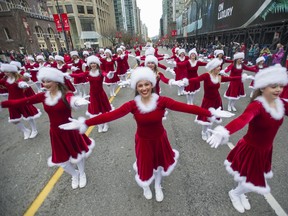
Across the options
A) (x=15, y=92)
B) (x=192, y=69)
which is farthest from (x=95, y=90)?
(x=192, y=69)

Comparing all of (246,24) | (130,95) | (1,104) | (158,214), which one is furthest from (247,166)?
(246,24)

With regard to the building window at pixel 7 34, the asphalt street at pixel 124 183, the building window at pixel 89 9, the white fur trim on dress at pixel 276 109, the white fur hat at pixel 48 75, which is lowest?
the asphalt street at pixel 124 183

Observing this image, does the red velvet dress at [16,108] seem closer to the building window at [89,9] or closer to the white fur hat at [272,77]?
the white fur hat at [272,77]

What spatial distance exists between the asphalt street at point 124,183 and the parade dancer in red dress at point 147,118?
0.70 m

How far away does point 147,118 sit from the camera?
243cm

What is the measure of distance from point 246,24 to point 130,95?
1503cm

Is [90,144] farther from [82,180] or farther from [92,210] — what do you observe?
[92,210]

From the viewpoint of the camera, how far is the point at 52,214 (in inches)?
114

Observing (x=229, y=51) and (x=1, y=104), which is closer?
(x=1, y=104)

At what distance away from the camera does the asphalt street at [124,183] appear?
2900mm

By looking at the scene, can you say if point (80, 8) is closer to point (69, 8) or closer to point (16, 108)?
point (69, 8)

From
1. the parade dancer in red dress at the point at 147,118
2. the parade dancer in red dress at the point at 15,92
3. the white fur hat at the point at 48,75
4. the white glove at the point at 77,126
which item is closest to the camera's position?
the white glove at the point at 77,126

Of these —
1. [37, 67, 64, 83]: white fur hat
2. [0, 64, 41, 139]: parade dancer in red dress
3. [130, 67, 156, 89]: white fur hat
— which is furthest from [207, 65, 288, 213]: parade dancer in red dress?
[0, 64, 41, 139]: parade dancer in red dress

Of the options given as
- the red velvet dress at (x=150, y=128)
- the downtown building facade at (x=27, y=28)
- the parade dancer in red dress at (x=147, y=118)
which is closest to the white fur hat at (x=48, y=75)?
the parade dancer in red dress at (x=147, y=118)
